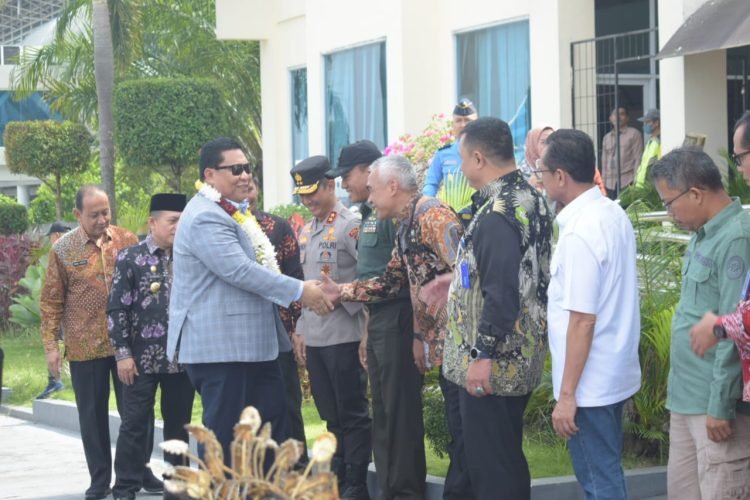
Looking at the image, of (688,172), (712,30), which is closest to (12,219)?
(712,30)

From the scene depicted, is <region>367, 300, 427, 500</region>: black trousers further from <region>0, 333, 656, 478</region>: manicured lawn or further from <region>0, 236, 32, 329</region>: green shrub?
<region>0, 236, 32, 329</region>: green shrub

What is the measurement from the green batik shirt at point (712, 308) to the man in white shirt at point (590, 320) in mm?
234

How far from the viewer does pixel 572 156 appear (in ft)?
18.2

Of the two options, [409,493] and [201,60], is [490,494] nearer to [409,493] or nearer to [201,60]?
[409,493]

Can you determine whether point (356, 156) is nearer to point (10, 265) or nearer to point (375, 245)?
point (375, 245)

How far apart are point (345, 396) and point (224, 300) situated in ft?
5.06

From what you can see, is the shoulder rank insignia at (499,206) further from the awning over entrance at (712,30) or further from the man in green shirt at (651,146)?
the man in green shirt at (651,146)

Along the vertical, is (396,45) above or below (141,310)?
above

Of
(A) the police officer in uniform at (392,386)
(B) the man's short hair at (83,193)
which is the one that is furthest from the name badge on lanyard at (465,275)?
(B) the man's short hair at (83,193)

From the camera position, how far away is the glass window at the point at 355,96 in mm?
18561

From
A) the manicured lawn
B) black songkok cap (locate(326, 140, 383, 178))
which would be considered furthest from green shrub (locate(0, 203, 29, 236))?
black songkok cap (locate(326, 140, 383, 178))

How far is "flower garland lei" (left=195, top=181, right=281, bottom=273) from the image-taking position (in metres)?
6.94

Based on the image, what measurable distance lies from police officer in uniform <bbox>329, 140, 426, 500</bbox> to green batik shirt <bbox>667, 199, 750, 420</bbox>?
2197mm

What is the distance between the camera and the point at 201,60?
117ft
